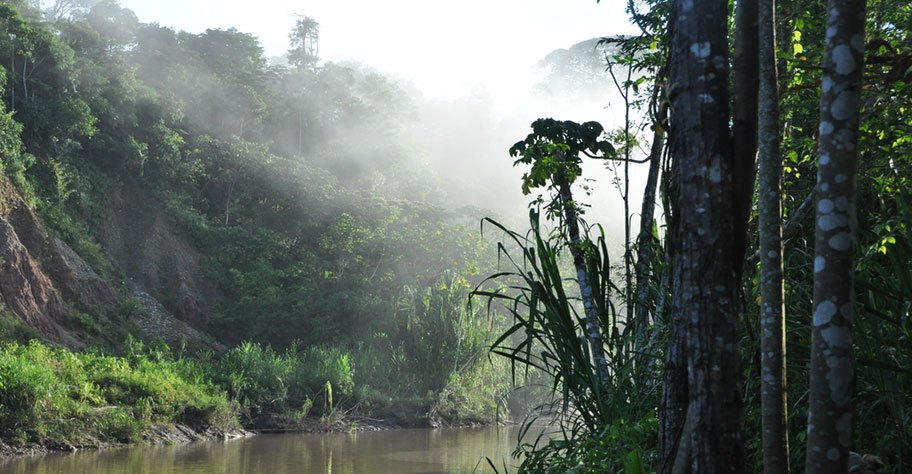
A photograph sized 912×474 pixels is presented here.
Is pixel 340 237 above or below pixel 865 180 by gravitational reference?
above

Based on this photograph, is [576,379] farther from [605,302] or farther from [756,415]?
[756,415]

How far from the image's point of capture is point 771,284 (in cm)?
243

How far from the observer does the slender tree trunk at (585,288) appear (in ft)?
13.8

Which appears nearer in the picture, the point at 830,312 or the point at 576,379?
the point at 830,312

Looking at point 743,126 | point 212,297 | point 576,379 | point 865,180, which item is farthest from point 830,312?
point 212,297

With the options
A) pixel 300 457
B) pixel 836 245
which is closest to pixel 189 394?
pixel 300 457

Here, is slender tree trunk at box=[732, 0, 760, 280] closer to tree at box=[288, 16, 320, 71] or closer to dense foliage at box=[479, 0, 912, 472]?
dense foliage at box=[479, 0, 912, 472]

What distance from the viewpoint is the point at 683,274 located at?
2408 millimetres

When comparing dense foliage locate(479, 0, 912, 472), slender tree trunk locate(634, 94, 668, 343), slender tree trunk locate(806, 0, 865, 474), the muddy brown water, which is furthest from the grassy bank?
slender tree trunk locate(806, 0, 865, 474)

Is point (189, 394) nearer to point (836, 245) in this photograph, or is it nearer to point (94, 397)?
point (94, 397)

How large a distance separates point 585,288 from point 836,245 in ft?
9.38

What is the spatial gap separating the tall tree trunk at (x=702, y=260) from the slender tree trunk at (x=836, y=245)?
14.9 inches

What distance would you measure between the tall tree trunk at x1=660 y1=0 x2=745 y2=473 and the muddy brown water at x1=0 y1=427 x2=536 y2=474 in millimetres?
5305

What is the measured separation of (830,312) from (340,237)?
18.9 metres
